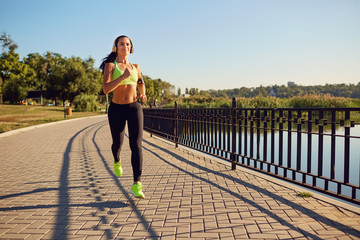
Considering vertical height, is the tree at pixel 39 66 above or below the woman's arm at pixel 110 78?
above

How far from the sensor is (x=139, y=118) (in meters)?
3.99

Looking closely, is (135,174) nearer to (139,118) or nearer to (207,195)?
(139,118)

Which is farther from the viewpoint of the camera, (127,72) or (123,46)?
(123,46)

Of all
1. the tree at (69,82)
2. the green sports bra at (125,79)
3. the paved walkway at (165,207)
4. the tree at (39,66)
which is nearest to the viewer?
the paved walkway at (165,207)

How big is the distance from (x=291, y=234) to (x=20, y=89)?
83950mm

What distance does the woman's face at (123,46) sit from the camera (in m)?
4.04

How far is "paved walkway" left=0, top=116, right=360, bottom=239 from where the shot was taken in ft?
9.59

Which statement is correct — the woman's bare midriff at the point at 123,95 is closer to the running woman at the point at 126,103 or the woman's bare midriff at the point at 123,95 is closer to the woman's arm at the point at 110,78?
the running woman at the point at 126,103

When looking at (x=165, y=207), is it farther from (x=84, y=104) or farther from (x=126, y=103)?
(x=84, y=104)

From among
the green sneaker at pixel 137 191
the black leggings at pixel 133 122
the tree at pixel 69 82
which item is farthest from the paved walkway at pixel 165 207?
the tree at pixel 69 82

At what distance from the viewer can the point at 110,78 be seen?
392 centimetres

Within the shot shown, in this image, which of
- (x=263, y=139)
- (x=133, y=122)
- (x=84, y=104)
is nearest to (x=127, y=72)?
(x=133, y=122)

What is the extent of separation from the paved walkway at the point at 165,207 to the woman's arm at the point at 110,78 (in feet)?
5.13

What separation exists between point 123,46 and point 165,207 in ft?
7.45
